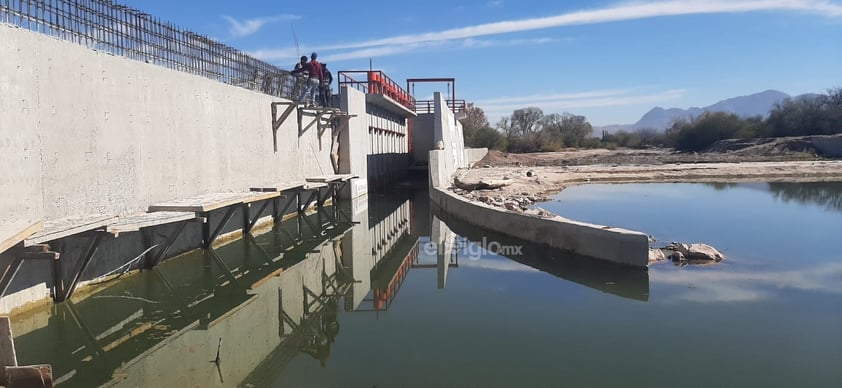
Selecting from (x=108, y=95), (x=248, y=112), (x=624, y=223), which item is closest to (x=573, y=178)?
(x=624, y=223)

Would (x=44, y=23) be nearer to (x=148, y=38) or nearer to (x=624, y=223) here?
(x=148, y=38)

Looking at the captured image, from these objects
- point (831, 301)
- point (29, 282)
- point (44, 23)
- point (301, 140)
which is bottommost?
point (831, 301)

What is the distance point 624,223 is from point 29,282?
41.9 feet

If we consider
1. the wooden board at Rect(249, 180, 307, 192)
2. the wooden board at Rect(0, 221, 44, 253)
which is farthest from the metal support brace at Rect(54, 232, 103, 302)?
the wooden board at Rect(249, 180, 307, 192)

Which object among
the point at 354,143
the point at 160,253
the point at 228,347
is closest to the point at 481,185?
the point at 354,143

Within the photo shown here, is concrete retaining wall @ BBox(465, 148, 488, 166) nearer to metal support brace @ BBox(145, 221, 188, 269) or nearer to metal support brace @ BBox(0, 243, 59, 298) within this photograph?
metal support brace @ BBox(145, 221, 188, 269)

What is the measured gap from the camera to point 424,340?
7.06 meters

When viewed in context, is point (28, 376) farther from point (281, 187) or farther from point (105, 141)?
point (281, 187)

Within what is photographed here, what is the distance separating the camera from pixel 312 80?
1930 cm

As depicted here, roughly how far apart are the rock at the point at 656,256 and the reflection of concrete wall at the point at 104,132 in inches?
323

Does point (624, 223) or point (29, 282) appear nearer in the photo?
point (29, 282)

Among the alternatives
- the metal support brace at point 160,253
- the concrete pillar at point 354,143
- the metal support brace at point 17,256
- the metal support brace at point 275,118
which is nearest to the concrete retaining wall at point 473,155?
the concrete pillar at point 354,143

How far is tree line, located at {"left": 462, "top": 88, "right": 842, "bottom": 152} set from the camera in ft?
182

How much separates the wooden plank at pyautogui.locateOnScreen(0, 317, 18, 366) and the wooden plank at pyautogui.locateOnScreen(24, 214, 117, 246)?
142 cm
